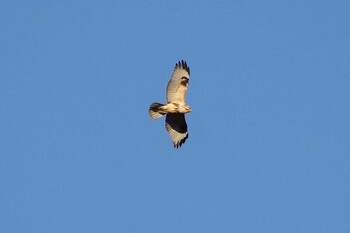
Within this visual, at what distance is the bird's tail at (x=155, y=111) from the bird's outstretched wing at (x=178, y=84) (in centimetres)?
47

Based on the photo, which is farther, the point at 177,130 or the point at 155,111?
the point at 177,130

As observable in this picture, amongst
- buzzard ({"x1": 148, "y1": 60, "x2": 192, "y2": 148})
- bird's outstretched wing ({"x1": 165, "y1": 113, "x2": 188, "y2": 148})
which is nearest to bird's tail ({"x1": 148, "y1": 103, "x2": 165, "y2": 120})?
buzzard ({"x1": 148, "y1": 60, "x2": 192, "y2": 148})

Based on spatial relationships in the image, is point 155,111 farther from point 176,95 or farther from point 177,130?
point 177,130

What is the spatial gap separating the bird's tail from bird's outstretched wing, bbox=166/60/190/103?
0.47m

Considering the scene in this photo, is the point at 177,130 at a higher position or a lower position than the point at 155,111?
higher

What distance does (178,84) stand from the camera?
40.8 metres

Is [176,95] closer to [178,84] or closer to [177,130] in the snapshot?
[178,84]

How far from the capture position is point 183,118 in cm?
4175

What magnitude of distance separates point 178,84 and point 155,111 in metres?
1.20

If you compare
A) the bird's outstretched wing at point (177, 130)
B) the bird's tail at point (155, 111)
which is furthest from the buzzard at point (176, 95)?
the bird's outstretched wing at point (177, 130)

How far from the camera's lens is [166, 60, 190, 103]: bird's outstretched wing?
40812mm

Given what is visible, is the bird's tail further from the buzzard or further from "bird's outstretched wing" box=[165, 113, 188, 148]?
"bird's outstretched wing" box=[165, 113, 188, 148]

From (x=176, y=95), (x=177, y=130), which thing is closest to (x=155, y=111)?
(x=176, y=95)

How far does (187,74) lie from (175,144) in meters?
2.67
